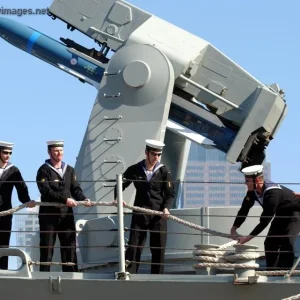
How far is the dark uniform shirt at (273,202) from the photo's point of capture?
30.8 feet

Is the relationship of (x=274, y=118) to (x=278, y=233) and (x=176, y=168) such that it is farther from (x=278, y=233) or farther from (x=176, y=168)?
(x=278, y=233)

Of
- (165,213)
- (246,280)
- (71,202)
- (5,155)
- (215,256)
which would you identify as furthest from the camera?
(5,155)

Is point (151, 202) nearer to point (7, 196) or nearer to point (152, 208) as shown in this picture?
point (152, 208)

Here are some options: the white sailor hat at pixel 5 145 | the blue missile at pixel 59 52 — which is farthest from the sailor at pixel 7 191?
the blue missile at pixel 59 52

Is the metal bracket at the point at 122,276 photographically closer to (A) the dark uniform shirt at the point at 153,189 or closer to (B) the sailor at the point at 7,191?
(A) the dark uniform shirt at the point at 153,189

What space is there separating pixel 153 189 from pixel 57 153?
952mm

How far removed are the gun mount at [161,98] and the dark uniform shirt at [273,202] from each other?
3.49 m

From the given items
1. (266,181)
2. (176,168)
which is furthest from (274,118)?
(266,181)

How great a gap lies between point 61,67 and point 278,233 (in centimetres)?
809

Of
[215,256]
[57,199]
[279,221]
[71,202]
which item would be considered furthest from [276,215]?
[57,199]

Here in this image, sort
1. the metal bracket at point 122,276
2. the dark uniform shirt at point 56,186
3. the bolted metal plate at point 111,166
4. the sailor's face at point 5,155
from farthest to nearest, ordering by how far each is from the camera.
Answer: the bolted metal plate at point 111,166 → the sailor's face at point 5,155 → the dark uniform shirt at point 56,186 → the metal bracket at point 122,276

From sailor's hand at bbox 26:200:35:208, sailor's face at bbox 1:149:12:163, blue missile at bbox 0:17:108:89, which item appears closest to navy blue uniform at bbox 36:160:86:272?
sailor's hand at bbox 26:200:35:208

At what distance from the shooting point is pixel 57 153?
10.1 m

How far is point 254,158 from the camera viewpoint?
48.6ft
